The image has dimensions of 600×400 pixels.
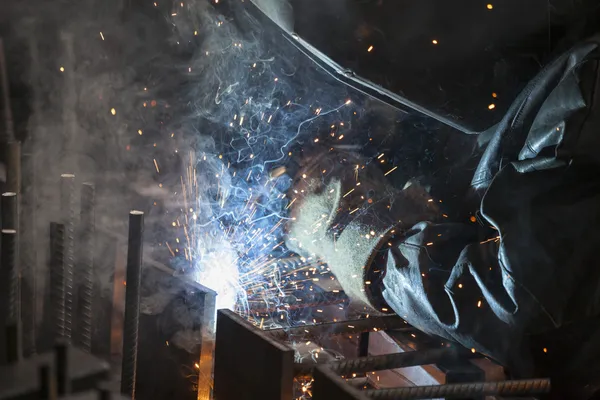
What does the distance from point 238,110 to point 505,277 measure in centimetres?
144

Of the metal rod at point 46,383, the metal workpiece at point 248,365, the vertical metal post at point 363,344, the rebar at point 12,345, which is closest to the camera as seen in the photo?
the metal rod at point 46,383

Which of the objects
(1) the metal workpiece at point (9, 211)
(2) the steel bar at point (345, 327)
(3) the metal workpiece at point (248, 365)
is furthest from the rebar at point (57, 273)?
(2) the steel bar at point (345, 327)

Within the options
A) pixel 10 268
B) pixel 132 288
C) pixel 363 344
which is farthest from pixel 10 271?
pixel 363 344

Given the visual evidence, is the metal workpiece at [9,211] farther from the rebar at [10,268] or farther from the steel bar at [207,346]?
the steel bar at [207,346]

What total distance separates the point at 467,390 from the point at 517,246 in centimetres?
32

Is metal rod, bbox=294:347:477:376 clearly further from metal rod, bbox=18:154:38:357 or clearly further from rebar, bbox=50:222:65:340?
metal rod, bbox=18:154:38:357

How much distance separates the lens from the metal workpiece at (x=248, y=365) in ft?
3.98

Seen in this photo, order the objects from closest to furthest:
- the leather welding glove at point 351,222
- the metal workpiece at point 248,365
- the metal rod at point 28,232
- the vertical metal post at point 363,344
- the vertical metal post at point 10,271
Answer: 1. the vertical metal post at point 10,271
2. the metal workpiece at point 248,365
3. the metal rod at point 28,232
4. the leather welding glove at point 351,222
5. the vertical metal post at point 363,344

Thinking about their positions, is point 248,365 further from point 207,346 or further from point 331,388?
point 207,346

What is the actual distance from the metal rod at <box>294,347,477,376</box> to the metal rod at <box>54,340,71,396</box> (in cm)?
55

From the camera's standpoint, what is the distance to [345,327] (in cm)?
179

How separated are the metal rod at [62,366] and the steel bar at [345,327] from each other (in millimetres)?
864

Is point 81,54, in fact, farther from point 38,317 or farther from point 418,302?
point 418,302

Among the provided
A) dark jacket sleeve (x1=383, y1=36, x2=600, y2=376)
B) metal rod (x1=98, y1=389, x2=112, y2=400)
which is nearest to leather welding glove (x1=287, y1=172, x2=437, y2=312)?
dark jacket sleeve (x1=383, y1=36, x2=600, y2=376)
